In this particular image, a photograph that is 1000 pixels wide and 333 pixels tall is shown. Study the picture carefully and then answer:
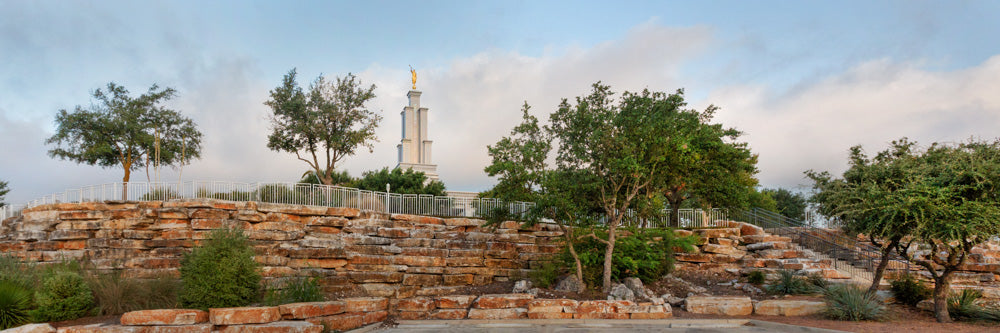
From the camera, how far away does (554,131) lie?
12219mm

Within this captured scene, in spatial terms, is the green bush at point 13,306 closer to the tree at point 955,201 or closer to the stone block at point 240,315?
the stone block at point 240,315

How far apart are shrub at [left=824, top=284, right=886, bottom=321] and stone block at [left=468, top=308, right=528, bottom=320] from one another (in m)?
5.58

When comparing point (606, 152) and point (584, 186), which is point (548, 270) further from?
point (606, 152)

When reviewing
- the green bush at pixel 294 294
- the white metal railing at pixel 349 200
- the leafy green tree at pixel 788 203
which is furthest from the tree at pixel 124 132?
the leafy green tree at pixel 788 203

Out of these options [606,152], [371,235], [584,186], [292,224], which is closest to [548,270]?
[584,186]

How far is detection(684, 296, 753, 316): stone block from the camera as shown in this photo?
10.2m

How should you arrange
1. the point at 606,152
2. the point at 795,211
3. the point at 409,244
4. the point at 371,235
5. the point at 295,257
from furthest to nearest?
the point at 795,211, the point at 371,235, the point at 409,244, the point at 295,257, the point at 606,152

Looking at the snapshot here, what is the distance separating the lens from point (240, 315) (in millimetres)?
7977

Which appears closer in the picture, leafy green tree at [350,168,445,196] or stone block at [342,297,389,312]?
stone block at [342,297,389,312]

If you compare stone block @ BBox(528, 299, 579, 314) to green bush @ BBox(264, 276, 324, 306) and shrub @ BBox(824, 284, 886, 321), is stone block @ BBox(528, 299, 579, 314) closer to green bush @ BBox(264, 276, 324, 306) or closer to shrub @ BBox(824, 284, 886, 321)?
green bush @ BBox(264, 276, 324, 306)

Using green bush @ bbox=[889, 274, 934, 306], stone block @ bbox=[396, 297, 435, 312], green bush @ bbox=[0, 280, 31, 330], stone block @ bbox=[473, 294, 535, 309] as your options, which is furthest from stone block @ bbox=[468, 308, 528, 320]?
green bush @ bbox=[889, 274, 934, 306]

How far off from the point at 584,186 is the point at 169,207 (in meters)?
12.0

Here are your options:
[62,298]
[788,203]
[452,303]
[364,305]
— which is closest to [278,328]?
[364,305]

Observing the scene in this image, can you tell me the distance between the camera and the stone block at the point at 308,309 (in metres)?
8.40
